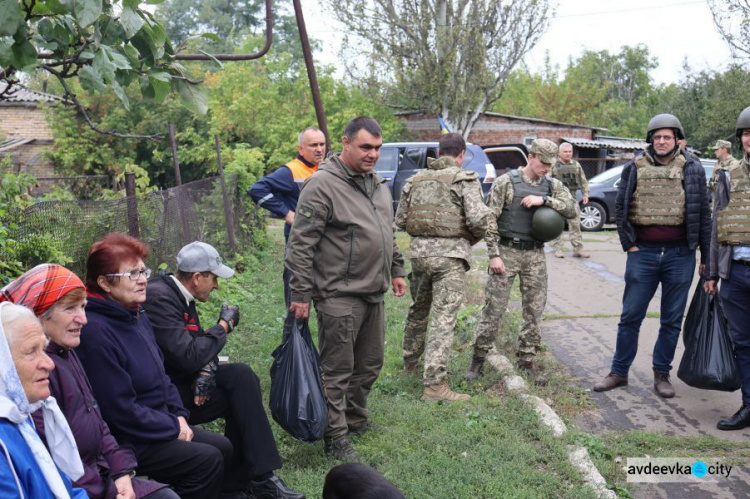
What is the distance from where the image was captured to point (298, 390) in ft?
14.1

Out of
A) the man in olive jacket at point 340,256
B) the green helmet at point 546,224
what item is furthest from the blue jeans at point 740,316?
the man in olive jacket at point 340,256

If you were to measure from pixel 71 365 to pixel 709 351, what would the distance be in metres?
4.40

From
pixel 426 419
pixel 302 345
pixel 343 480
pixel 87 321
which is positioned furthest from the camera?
pixel 426 419

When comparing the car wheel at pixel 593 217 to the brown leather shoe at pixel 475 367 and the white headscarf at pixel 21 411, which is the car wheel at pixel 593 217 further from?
the white headscarf at pixel 21 411

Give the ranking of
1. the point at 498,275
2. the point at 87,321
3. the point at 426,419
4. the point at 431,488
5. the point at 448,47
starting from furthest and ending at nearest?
the point at 448,47 < the point at 498,275 < the point at 426,419 < the point at 431,488 < the point at 87,321

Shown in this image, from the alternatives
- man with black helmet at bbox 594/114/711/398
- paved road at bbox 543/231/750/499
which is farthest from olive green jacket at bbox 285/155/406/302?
man with black helmet at bbox 594/114/711/398

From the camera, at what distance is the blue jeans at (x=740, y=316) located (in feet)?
17.0

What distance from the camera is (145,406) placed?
11.2ft

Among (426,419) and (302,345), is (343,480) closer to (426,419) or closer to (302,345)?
(302,345)

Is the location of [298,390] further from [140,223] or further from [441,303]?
[140,223]

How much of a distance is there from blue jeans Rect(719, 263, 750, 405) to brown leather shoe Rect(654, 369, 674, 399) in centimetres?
68

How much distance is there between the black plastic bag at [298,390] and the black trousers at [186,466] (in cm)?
71

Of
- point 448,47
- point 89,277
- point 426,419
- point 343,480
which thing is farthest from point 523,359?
point 448,47

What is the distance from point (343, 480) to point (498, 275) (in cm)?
342
